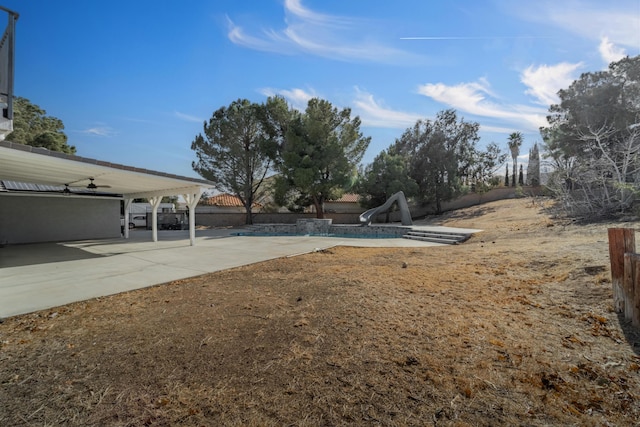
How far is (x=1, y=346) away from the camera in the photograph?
2.90 m

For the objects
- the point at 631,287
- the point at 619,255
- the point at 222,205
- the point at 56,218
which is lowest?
the point at 631,287

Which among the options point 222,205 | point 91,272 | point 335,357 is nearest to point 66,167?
point 91,272

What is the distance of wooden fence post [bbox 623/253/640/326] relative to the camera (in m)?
2.85

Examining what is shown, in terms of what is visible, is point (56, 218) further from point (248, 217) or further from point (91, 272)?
point (248, 217)

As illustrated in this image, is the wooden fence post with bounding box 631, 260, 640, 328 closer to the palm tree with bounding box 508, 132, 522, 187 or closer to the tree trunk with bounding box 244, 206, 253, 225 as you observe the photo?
the tree trunk with bounding box 244, 206, 253, 225

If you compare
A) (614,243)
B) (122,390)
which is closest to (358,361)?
(122,390)

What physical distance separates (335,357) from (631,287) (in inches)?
121

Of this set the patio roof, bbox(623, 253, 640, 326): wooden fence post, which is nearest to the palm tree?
the patio roof

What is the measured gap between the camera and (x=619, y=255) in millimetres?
3199

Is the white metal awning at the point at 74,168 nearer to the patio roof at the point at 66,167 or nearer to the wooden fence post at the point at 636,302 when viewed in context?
the patio roof at the point at 66,167

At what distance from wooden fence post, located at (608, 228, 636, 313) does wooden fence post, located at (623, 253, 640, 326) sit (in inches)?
3.2

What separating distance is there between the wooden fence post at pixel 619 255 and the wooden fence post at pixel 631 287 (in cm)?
8

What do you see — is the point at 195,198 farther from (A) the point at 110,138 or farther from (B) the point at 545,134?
(B) the point at 545,134

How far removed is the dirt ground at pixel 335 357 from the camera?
186cm
